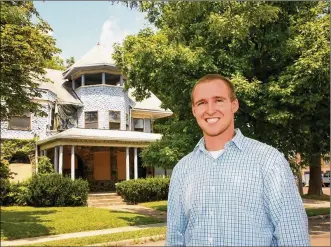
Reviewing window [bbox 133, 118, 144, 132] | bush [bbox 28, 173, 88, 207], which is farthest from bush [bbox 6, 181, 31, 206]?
window [bbox 133, 118, 144, 132]

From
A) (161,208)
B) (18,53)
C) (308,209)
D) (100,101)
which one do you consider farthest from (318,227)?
(100,101)

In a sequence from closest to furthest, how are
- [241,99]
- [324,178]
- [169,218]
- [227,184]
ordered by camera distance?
[227,184]
[169,218]
[241,99]
[324,178]

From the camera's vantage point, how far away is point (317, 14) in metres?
12.9

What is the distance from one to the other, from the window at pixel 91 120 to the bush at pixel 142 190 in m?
5.58

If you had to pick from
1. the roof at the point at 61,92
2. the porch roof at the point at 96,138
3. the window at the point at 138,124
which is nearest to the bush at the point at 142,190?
the porch roof at the point at 96,138

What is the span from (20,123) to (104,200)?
7.30 m

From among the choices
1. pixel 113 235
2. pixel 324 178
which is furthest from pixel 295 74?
pixel 324 178

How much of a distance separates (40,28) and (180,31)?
16.0 feet

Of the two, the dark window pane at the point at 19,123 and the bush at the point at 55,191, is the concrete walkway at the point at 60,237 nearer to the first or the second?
the bush at the point at 55,191

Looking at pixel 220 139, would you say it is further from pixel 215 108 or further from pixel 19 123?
pixel 19 123

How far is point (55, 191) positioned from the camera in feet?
61.4

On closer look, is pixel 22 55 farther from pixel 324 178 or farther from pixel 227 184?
pixel 324 178

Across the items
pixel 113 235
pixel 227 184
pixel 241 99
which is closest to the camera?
pixel 227 184

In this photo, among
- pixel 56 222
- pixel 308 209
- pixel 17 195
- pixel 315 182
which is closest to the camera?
pixel 56 222
